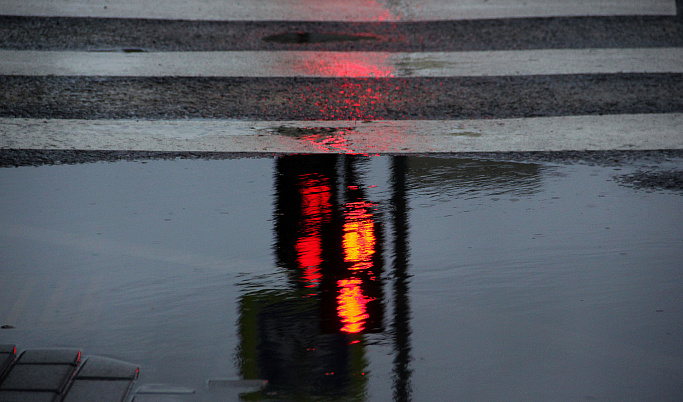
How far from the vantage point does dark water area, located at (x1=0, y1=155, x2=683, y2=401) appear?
8.32 ft

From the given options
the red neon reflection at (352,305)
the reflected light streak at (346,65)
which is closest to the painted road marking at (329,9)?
the reflected light streak at (346,65)

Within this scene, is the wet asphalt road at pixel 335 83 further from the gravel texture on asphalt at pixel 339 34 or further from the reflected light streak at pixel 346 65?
the reflected light streak at pixel 346 65

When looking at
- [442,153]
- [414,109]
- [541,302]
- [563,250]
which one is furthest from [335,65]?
[541,302]

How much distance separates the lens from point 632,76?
24.0 feet

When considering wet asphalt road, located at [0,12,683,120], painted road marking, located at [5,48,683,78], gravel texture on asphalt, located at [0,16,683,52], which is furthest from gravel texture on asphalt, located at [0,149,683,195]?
gravel texture on asphalt, located at [0,16,683,52]

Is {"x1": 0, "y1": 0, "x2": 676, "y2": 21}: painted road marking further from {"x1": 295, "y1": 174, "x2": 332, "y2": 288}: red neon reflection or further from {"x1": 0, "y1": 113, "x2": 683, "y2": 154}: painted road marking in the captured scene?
{"x1": 295, "y1": 174, "x2": 332, "y2": 288}: red neon reflection

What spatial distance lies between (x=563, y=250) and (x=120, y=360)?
6.80ft

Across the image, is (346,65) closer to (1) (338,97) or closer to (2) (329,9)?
(1) (338,97)

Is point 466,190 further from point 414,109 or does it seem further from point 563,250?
point 414,109

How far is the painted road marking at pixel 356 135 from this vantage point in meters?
5.43

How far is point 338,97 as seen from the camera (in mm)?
6746

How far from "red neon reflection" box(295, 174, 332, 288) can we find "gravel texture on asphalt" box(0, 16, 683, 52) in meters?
4.03

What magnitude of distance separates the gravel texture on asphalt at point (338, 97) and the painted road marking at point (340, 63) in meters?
0.19

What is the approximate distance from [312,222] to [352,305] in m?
1.02
